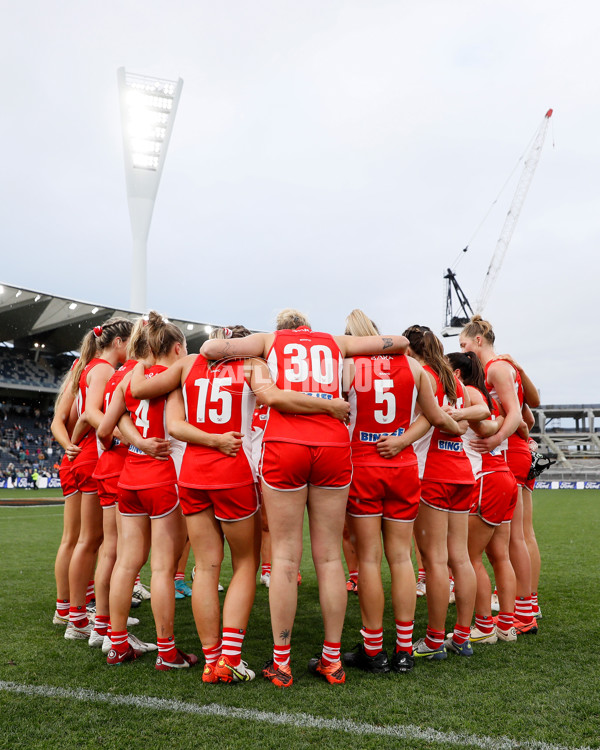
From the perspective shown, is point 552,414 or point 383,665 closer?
point 383,665

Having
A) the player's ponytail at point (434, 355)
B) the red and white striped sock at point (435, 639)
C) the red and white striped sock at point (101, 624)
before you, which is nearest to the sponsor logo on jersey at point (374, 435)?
the player's ponytail at point (434, 355)

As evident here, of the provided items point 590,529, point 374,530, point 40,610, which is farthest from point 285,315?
point 590,529

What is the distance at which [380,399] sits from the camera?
364 cm

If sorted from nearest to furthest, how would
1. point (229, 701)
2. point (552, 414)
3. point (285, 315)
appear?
point (229, 701)
point (285, 315)
point (552, 414)

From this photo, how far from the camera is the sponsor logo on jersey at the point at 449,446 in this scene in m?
4.00

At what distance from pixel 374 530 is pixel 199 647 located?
1644 millimetres

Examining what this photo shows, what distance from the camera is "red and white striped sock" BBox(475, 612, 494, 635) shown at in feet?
13.9

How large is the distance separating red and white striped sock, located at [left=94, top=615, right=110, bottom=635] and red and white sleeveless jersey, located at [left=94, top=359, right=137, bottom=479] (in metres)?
1.02

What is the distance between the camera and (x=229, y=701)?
120 inches

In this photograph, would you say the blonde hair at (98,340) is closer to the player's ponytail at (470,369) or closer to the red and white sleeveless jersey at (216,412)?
the red and white sleeveless jersey at (216,412)

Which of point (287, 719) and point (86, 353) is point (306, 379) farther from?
point (86, 353)

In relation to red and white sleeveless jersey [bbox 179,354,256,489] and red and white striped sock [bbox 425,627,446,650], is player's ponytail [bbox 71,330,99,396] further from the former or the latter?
red and white striped sock [bbox 425,627,446,650]

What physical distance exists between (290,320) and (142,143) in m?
45.1

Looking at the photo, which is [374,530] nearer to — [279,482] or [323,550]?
→ [323,550]
